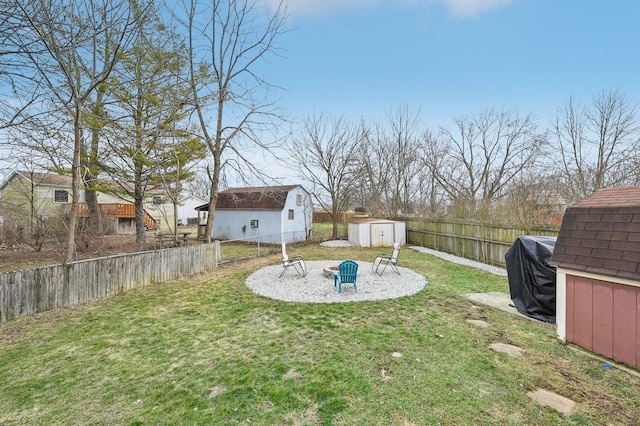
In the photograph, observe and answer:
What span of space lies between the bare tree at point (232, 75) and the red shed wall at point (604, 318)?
989 cm

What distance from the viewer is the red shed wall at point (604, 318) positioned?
11.9ft

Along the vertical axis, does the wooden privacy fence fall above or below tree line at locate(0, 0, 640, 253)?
below

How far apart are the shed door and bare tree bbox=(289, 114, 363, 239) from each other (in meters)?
3.48

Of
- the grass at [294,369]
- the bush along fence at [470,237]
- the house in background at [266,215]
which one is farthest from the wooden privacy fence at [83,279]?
the bush along fence at [470,237]

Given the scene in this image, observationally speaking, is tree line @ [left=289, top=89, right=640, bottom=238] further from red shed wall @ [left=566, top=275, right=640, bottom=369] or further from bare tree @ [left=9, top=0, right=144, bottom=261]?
bare tree @ [left=9, top=0, right=144, bottom=261]

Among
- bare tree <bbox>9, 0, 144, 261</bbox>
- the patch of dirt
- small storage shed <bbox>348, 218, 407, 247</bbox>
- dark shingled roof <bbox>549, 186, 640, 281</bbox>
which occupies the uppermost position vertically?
bare tree <bbox>9, 0, 144, 261</bbox>

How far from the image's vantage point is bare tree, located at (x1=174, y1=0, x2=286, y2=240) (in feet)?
36.8

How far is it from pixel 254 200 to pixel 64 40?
1434cm

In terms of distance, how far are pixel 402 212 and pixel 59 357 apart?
2428 centimetres

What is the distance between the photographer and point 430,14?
11719 mm

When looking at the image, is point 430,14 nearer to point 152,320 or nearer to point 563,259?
point 563,259

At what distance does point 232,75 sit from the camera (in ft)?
38.7

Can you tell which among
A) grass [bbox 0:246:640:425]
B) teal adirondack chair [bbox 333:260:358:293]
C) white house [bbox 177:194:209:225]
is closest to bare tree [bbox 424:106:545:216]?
teal adirondack chair [bbox 333:260:358:293]

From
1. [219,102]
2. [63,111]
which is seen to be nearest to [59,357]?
[63,111]
